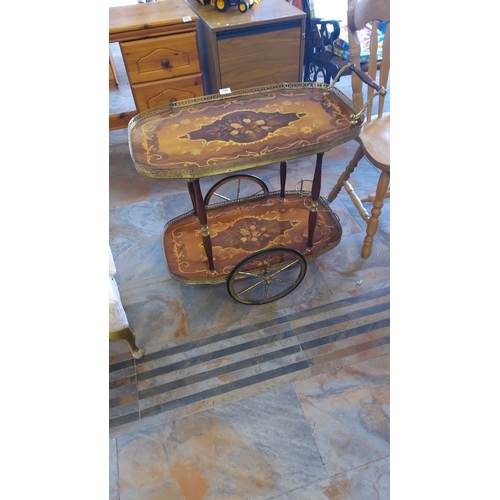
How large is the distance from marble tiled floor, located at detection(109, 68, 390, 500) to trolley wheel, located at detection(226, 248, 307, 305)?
60 millimetres

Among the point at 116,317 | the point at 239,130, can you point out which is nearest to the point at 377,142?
the point at 239,130

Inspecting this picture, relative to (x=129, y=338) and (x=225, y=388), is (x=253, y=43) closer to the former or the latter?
(x=129, y=338)

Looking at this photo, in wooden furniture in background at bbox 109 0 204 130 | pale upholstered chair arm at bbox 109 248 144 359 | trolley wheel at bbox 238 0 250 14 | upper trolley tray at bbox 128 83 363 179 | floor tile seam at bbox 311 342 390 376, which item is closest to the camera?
upper trolley tray at bbox 128 83 363 179

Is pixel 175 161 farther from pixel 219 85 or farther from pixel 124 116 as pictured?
pixel 124 116

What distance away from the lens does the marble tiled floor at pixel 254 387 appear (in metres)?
1.29

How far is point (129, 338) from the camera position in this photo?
149 centimetres

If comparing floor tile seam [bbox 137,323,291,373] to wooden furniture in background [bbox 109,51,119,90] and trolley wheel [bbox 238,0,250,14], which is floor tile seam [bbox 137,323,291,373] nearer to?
trolley wheel [bbox 238,0,250,14]

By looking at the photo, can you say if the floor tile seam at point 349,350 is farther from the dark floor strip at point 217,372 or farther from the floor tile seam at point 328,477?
the floor tile seam at point 328,477

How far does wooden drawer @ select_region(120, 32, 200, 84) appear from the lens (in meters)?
2.00

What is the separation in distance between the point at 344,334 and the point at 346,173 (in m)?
0.89

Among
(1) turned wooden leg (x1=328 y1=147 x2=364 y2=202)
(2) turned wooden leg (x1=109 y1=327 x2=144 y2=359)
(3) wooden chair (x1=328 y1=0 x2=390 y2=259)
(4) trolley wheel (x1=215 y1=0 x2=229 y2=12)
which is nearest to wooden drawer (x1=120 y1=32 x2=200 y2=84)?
(4) trolley wheel (x1=215 y1=0 x2=229 y2=12)

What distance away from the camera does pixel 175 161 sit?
1.21 meters

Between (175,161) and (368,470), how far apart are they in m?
1.24

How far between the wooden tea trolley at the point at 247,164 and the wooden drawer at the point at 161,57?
2.55 ft
